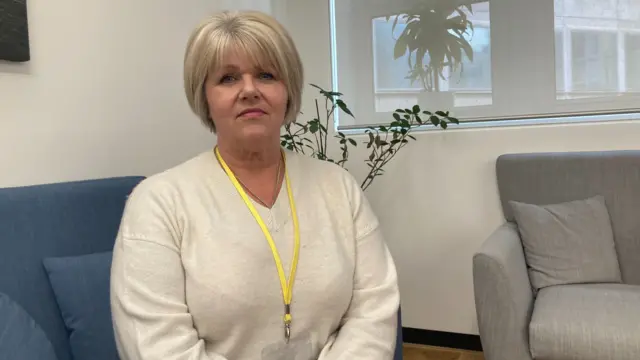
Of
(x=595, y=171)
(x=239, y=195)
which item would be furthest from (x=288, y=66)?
(x=595, y=171)

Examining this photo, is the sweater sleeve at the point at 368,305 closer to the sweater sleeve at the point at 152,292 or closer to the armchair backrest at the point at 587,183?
the sweater sleeve at the point at 152,292

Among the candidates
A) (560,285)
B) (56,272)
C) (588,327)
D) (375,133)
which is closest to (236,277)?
(56,272)

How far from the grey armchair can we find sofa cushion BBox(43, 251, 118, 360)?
3.95ft

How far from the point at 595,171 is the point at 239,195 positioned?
1741mm

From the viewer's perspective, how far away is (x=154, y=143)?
2213 mm

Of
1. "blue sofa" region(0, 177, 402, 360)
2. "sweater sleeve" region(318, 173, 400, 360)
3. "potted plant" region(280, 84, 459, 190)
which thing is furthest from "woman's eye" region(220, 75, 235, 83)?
"potted plant" region(280, 84, 459, 190)

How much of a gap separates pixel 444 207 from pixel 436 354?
725 millimetres

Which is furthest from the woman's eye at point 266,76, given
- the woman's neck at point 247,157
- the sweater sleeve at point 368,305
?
the sweater sleeve at point 368,305

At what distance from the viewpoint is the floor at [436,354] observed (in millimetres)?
2705

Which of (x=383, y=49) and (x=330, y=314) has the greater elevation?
(x=383, y=49)

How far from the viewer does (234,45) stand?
4.01 feet

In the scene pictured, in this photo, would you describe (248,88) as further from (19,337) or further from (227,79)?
(19,337)

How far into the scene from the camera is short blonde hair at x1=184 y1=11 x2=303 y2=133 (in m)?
1.22

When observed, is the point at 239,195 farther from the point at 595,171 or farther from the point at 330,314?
the point at 595,171
